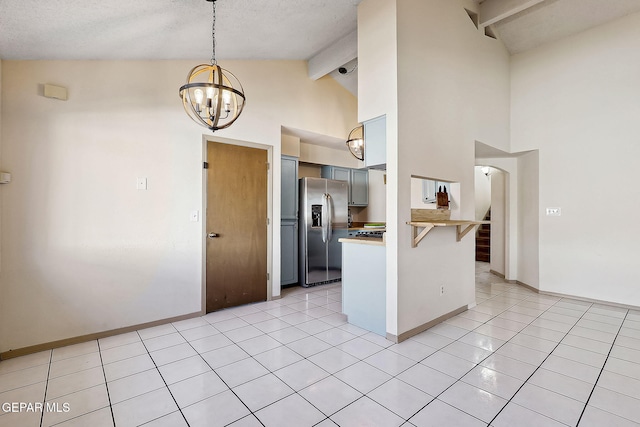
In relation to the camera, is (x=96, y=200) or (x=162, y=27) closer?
(x=162, y=27)

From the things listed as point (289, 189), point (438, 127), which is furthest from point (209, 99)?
point (289, 189)

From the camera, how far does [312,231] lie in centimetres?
505

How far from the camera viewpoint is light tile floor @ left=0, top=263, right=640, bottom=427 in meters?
1.80

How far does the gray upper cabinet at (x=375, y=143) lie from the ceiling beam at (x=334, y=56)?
1408mm

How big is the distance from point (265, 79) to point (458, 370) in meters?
4.06

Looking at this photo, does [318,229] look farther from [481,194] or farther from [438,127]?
[481,194]

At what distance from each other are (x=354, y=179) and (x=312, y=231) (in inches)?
68.7

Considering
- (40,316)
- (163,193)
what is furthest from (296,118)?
(40,316)

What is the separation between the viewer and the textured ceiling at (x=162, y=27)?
212cm

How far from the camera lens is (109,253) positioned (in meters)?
2.97

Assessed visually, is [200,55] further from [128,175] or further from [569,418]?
[569,418]

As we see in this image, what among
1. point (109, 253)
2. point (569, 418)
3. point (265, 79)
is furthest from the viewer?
point (265, 79)

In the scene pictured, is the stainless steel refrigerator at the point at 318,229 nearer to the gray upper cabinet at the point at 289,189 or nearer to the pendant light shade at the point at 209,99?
the gray upper cabinet at the point at 289,189

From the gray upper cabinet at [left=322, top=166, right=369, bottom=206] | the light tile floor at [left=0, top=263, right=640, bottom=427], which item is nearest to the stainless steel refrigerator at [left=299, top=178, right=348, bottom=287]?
the gray upper cabinet at [left=322, top=166, right=369, bottom=206]
